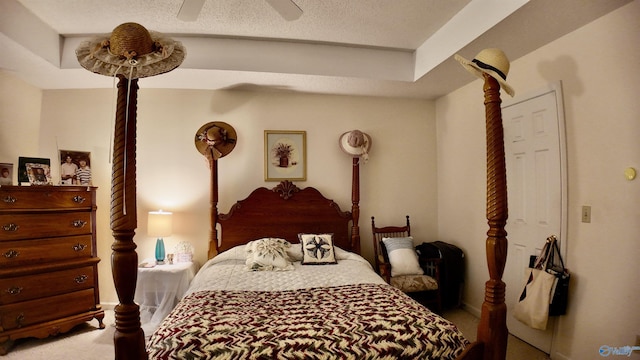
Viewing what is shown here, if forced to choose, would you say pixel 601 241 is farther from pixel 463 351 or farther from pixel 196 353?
pixel 196 353

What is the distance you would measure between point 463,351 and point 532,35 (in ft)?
7.50

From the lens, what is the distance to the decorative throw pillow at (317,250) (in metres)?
2.99

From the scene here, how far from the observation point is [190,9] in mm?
1734

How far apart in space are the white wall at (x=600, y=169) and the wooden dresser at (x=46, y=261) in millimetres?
A: 4097

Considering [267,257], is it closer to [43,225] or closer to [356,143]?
[356,143]

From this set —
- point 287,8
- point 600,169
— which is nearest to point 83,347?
point 287,8

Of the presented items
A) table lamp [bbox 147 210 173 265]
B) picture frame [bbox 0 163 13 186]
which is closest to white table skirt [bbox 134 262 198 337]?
table lamp [bbox 147 210 173 265]

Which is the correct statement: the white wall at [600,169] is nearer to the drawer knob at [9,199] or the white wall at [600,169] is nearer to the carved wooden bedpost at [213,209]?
the carved wooden bedpost at [213,209]

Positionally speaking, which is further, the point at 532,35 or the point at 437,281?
the point at 437,281

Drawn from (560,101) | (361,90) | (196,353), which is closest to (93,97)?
(361,90)

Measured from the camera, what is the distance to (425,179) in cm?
392

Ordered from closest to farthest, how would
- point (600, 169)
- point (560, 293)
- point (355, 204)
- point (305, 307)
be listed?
1. point (305, 307)
2. point (600, 169)
3. point (560, 293)
4. point (355, 204)

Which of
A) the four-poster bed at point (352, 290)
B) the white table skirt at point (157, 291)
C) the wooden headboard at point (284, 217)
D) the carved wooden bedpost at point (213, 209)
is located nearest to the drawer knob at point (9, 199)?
the white table skirt at point (157, 291)

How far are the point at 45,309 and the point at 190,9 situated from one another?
9.32 ft
